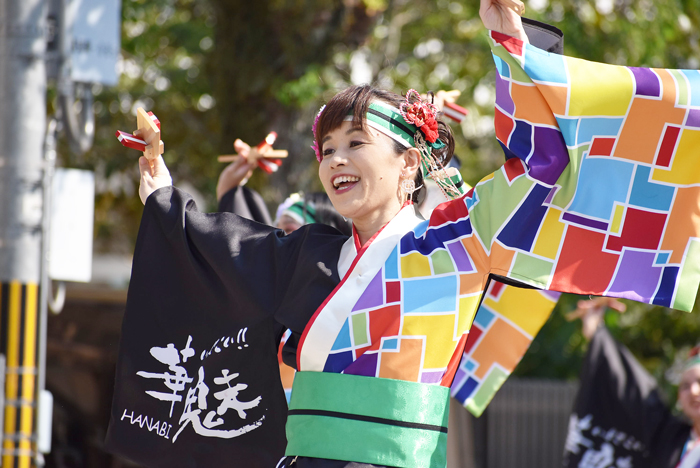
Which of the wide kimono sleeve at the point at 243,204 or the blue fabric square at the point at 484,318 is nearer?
the blue fabric square at the point at 484,318


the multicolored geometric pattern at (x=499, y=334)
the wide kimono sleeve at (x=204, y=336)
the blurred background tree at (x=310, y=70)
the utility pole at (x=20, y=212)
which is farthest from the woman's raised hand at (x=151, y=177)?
the blurred background tree at (x=310, y=70)

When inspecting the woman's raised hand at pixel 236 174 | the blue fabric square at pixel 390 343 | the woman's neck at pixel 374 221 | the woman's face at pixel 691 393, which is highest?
the woman's raised hand at pixel 236 174

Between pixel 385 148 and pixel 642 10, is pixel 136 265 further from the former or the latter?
pixel 642 10

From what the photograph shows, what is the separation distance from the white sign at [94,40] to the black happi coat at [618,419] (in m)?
2.80

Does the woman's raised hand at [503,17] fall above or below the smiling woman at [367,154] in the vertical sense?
above

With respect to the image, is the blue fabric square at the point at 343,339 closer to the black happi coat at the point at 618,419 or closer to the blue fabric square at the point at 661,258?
the blue fabric square at the point at 661,258

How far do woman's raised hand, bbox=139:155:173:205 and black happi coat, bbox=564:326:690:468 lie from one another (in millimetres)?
2758

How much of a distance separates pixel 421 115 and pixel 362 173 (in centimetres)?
24

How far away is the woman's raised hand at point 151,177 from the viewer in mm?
2141

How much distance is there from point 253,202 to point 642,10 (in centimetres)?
386

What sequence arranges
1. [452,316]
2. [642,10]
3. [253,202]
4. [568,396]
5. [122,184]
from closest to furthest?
[452,316], [253,202], [642,10], [568,396], [122,184]

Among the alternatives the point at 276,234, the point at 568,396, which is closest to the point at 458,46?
the point at 568,396

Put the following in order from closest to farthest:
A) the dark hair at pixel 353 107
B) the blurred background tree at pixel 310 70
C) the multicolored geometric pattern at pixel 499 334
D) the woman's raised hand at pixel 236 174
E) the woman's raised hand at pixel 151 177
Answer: the dark hair at pixel 353 107
the woman's raised hand at pixel 151 177
the multicolored geometric pattern at pixel 499 334
the woman's raised hand at pixel 236 174
the blurred background tree at pixel 310 70

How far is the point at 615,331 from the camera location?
599 centimetres
